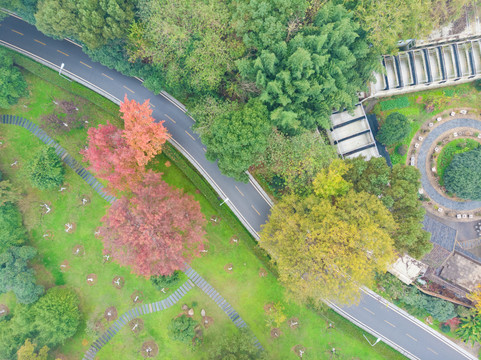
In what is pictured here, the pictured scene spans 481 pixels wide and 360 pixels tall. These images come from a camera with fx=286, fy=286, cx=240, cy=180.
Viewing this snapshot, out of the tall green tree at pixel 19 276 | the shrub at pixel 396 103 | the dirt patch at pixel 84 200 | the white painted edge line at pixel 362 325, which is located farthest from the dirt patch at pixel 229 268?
the shrub at pixel 396 103

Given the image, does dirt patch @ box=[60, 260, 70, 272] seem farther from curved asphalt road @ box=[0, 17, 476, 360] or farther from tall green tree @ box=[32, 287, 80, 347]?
curved asphalt road @ box=[0, 17, 476, 360]

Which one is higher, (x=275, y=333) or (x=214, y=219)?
(x=214, y=219)

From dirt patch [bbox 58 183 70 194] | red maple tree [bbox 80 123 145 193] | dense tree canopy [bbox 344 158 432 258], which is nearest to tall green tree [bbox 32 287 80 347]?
dirt patch [bbox 58 183 70 194]

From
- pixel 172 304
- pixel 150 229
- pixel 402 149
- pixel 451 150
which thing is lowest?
pixel 172 304

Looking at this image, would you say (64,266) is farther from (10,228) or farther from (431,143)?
(431,143)

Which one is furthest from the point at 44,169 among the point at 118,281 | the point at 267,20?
the point at 267,20
